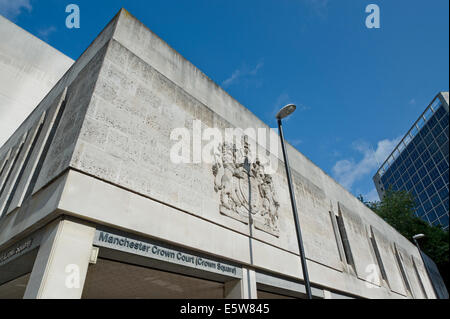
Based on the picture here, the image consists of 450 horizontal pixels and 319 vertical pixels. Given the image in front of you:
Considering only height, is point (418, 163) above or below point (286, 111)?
above

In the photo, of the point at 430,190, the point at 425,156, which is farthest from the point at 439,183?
the point at 425,156

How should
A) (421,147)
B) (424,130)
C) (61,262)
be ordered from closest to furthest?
(61,262) → (424,130) → (421,147)

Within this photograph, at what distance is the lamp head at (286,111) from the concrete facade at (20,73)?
56.7 feet

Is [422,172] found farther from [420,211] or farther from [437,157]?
[420,211]

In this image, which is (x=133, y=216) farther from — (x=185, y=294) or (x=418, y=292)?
(x=418, y=292)

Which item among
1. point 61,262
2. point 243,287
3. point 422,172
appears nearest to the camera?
point 61,262

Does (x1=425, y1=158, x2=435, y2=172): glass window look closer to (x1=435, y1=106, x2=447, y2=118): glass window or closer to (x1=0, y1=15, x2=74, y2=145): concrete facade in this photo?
(x1=435, y1=106, x2=447, y2=118): glass window

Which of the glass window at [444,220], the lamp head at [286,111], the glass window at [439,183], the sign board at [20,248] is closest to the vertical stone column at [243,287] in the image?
the lamp head at [286,111]

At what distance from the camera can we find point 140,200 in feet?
22.5

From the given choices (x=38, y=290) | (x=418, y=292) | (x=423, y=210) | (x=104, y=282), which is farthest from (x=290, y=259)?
(x=423, y=210)

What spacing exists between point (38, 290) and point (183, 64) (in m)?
8.36

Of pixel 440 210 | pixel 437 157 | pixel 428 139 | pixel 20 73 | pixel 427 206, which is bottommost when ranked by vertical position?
pixel 20 73

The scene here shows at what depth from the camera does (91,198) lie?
19.5 feet

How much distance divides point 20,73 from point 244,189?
58.5 ft
